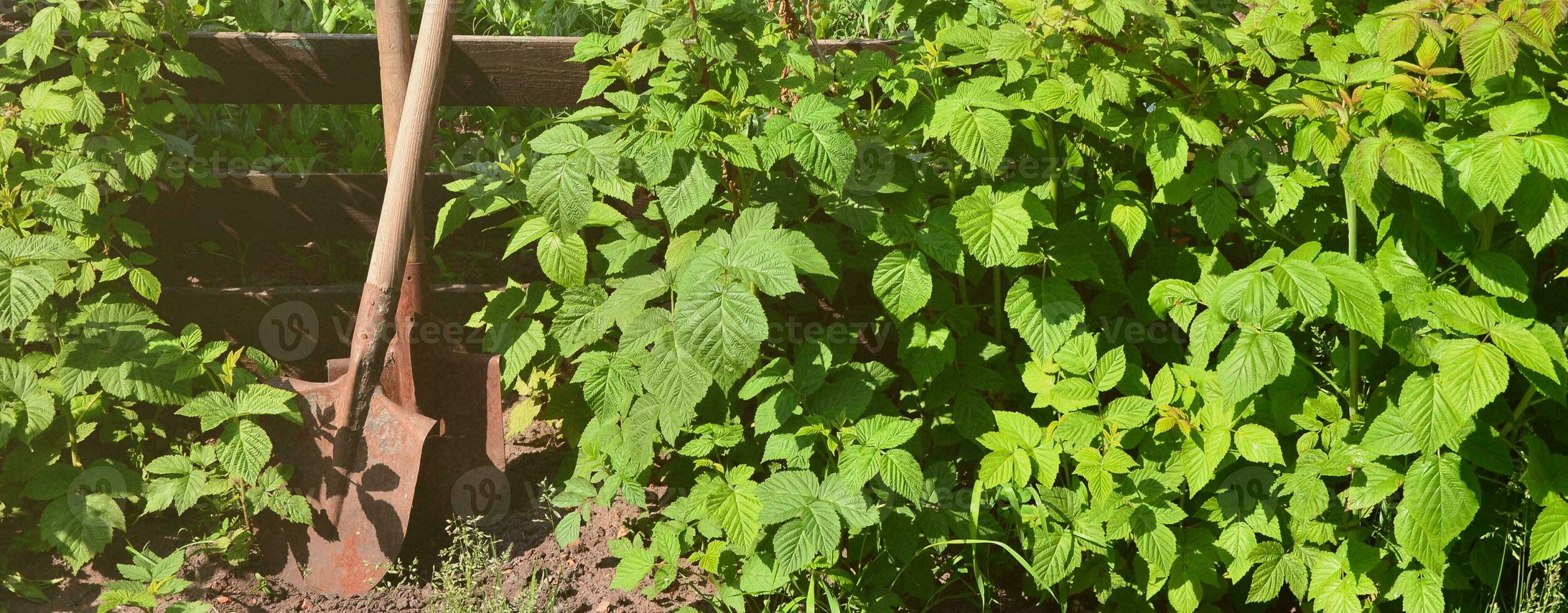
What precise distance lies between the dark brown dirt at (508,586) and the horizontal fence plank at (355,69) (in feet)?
3.48

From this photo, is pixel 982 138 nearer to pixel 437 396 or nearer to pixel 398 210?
pixel 398 210

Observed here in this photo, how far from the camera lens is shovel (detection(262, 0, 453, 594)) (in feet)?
8.24

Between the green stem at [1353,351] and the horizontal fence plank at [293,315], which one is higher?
the horizontal fence plank at [293,315]

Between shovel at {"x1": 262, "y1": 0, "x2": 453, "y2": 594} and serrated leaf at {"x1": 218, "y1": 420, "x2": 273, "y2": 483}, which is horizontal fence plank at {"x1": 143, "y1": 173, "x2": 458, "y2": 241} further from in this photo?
serrated leaf at {"x1": 218, "y1": 420, "x2": 273, "y2": 483}

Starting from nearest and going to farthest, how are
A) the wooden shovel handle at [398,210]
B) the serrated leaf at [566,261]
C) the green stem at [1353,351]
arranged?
the green stem at [1353,351] → the serrated leaf at [566,261] → the wooden shovel handle at [398,210]

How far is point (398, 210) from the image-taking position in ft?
8.27

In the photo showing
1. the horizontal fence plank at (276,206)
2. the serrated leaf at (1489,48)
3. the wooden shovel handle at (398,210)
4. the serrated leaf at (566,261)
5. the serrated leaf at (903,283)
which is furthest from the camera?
the horizontal fence plank at (276,206)

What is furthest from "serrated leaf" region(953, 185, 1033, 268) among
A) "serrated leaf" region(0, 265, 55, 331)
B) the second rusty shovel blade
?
"serrated leaf" region(0, 265, 55, 331)

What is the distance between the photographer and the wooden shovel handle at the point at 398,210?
2.51 metres

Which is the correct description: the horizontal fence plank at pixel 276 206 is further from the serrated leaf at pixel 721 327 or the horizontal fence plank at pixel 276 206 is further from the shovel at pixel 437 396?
the serrated leaf at pixel 721 327

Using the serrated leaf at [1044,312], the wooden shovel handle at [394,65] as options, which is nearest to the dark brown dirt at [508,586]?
the wooden shovel handle at [394,65]

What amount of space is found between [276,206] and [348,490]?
1.02 m

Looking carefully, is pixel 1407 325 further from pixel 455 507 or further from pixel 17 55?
pixel 17 55

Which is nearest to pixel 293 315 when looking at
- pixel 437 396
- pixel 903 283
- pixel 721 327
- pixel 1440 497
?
pixel 437 396
